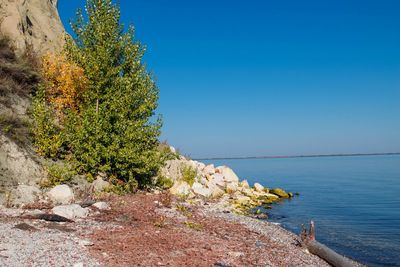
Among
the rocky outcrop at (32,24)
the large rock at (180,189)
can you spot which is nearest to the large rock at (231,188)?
the large rock at (180,189)

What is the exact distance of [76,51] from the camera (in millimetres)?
27750

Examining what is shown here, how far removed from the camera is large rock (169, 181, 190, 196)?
26.7 m

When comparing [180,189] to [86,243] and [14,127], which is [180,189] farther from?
[86,243]

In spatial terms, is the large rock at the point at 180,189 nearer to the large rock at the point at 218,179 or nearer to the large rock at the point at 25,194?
the large rock at the point at 218,179

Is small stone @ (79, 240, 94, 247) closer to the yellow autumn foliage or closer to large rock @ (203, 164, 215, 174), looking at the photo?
the yellow autumn foliage

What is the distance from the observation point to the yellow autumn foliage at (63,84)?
25.8 metres

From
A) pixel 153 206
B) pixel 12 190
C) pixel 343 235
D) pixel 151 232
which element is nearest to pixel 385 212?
pixel 343 235

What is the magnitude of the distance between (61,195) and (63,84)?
9.89 metres

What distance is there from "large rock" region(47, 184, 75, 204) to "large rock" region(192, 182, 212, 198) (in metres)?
11.5

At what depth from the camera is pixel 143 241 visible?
13.1 meters

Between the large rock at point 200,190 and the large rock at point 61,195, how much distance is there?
11540mm

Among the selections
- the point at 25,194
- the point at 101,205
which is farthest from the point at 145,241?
the point at 25,194

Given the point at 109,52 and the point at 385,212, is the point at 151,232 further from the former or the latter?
the point at 385,212

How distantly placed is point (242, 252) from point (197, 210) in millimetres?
8310
